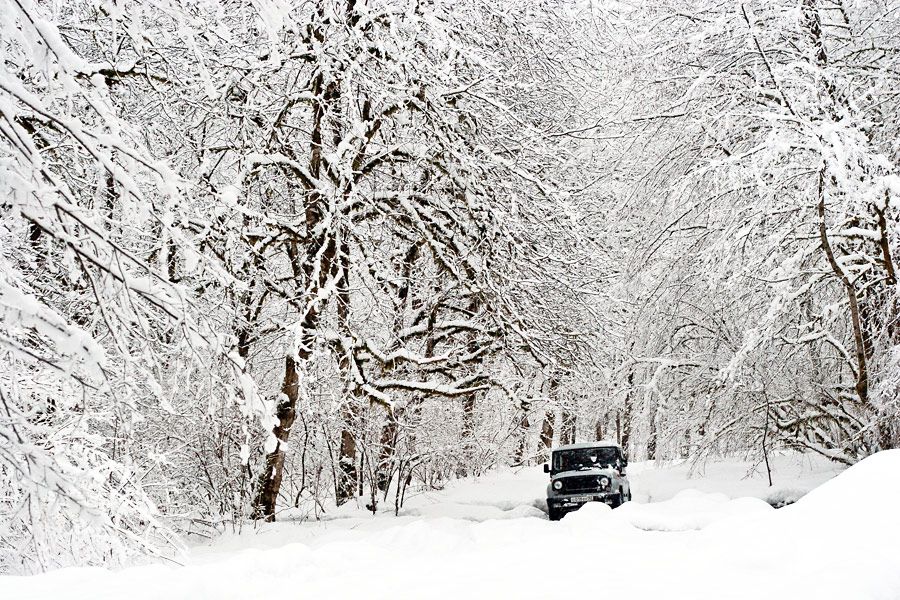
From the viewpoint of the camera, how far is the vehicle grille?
1414 centimetres

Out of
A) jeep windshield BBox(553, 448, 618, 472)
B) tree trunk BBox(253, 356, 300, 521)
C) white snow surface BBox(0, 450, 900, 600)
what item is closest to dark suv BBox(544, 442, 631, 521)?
jeep windshield BBox(553, 448, 618, 472)

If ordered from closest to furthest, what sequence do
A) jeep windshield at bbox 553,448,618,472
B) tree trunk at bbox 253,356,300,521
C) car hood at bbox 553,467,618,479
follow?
tree trunk at bbox 253,356,300,521, car hood at bbox 553,467,618,479, jeep windshield at bbox 553,448,618,472

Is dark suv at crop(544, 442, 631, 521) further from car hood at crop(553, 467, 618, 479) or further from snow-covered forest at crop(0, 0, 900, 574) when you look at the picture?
snow-covered forest at crop(0, 0, 900, 574)

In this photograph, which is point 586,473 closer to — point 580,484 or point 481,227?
point 580,484

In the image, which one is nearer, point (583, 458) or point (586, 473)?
point (586, 473)

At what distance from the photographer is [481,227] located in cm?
1077

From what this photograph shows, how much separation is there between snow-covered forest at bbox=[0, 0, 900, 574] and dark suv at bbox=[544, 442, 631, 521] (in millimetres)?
1243

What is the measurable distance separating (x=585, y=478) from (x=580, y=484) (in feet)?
0.50

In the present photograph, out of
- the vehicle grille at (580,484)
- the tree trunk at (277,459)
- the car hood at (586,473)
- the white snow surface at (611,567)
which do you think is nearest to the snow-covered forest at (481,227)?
the tree trunk at (277,459)

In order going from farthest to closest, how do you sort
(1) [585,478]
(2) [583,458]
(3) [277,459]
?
1. (2) [583,458]
2. (1) [585,478]
3. (3) [277,459]

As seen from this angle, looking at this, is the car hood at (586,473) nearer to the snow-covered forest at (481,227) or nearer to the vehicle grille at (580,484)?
the vehicle grille at (580,484)

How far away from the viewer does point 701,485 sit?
14.9 metres

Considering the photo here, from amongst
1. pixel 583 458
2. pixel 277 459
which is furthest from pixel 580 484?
pixel 277 459

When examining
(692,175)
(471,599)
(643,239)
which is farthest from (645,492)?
(471,599)
